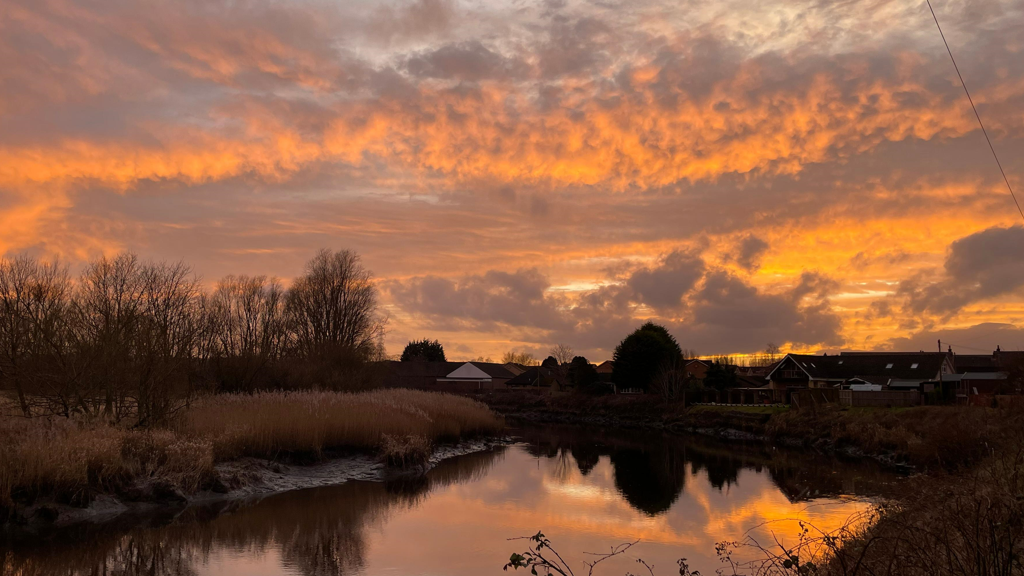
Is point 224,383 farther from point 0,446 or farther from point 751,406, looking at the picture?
point 751,406

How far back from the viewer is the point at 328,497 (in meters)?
17.7

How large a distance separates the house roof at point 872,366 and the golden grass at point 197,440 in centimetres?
4237

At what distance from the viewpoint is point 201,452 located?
653 inches

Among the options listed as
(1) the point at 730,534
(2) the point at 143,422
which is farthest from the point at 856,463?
(2) the point at 143,422

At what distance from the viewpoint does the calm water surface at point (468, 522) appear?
455 inches

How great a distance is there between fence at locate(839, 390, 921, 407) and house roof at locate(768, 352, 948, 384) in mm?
18121

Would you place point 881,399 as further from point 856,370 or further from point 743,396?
point 856,370

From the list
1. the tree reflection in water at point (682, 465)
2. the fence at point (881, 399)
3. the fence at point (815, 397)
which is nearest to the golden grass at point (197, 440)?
the tree reflection in water at point (682, 465)

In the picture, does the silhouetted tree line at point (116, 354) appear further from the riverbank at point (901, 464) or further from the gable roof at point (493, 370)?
the gable roof at point (493, 370)

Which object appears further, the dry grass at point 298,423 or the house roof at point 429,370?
the house roof at point 429,370

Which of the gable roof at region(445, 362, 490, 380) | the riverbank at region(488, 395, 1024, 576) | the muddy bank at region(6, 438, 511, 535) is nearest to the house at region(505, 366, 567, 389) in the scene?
the gable roof at region(445, 362, 490, 380)

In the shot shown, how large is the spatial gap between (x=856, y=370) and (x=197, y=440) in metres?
58.4

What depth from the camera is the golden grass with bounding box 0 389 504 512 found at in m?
13.2

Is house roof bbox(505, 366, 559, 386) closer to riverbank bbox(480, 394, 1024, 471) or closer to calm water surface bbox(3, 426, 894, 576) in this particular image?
riverbank bbox(480, 394, 1024, 471)
